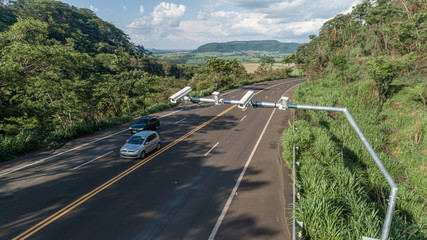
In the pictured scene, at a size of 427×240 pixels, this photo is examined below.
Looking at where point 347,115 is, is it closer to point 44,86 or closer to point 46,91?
point 44,86

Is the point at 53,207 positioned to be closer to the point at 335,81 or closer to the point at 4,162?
the point at 4,162

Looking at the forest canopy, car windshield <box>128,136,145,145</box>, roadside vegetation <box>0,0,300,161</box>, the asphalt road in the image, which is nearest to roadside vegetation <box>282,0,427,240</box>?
Result: the asphalt road

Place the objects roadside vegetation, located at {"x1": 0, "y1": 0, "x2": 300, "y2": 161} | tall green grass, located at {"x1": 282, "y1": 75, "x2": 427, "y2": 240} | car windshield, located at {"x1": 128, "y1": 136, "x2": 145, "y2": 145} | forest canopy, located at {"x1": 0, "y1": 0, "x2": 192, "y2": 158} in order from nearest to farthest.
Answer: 1. tall green grass, located at {"x1": 282, "y1": 75, "x2": 427, "y2": 240}
2. car windshield, located at {"x1": 128, "y1": 136, "x2": 145, "y2": 145}
3. roadside vegetation, located at {"x1": 0, "y1": 0, "x2": 300, "y2": 161}
4. forest canopy, located at {"x1": 0, "y1": 0, "x2": 192, "y2": 158}

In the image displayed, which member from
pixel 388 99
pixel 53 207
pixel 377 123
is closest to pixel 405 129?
pixel 377 123

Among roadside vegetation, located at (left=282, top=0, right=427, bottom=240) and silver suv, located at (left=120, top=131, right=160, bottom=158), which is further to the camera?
silver suv, located at (left=120, top=131, right=160, bottom=158)

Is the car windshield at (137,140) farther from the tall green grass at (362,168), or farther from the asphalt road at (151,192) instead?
the tall green grass at (362,168)

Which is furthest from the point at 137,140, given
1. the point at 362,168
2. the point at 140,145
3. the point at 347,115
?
the point at 362,168

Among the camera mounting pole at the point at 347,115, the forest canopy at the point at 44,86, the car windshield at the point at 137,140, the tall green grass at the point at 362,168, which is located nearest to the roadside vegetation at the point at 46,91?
the forest canopy at the point at 44,86

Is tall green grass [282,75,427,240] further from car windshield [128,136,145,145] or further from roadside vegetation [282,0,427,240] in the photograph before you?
car windshield [128,136,145,145]
